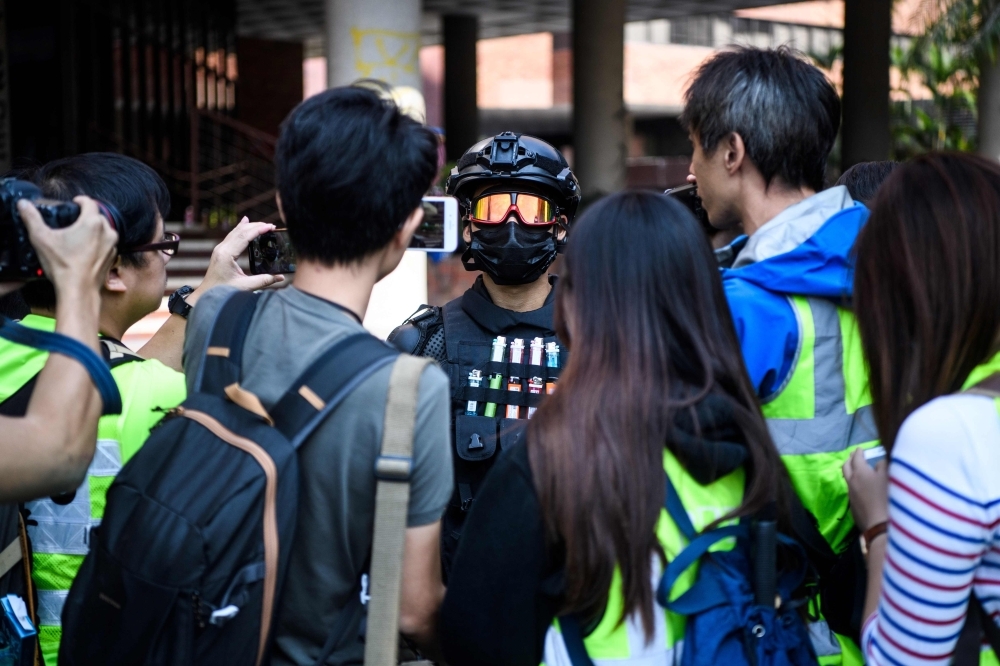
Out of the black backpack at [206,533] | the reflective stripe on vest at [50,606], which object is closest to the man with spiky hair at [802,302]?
the black backpack at [206,533]

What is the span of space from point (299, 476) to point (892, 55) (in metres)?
17.8

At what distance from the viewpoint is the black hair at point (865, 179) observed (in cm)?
304

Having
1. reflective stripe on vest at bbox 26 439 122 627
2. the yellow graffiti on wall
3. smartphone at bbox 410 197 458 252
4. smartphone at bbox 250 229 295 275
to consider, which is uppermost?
the yellow graffiti on wall

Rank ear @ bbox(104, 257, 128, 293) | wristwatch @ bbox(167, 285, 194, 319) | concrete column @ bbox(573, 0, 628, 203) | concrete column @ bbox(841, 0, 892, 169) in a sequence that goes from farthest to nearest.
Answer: concrete column @ bbox(841, 0, 892, 169) → concrete column @ bbox(573, 0, 628, 203) → wristwatch @ bbox(167, 285, 194, 319) → ear @ bbox(104, 257, 128, 293)

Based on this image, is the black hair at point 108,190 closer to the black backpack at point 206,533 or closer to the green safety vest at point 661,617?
the black backpack at point 206,533

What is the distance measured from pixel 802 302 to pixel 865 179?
1144 millimetres

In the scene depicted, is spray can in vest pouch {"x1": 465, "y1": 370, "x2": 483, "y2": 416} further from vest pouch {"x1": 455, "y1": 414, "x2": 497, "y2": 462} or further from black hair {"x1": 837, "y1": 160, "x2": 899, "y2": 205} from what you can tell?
black hair {"x1": 837, "y1": 160, "x2": 899, "y2": 205}

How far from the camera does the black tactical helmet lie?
10.2ft

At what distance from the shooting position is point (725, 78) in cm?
227

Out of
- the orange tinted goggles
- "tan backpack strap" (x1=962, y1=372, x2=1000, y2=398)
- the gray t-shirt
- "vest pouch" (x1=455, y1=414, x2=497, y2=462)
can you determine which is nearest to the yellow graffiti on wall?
the orange tinted goggles

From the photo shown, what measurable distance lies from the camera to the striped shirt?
57.5 inches

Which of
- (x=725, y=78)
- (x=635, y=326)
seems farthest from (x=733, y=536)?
(x=725, y=78)

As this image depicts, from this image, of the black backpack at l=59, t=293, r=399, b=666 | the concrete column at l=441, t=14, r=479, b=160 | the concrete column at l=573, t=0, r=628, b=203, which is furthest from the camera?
the concrete column at l=441, t=14, r=479, b=160

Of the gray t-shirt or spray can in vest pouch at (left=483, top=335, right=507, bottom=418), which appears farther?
spray can in vest pouch at (left=483, top=335, right=507, bottom=418)
